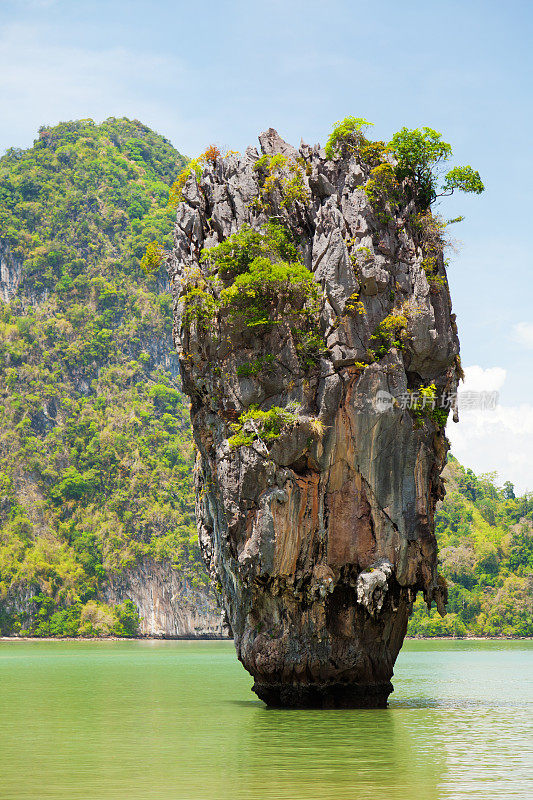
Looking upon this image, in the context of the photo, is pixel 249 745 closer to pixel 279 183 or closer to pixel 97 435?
pixel 279 183

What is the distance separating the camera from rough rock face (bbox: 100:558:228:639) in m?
66.2

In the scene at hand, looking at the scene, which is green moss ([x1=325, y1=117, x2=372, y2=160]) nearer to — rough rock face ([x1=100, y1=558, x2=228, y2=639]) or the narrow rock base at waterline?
the narrow rock base at waterline

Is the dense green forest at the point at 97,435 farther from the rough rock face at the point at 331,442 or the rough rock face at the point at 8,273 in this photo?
the rough rock face at the point at 331,442

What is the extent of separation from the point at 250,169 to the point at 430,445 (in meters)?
6.27

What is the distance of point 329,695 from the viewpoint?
17391mm

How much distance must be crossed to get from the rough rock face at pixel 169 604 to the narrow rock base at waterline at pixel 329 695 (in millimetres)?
49551

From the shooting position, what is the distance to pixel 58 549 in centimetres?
6700

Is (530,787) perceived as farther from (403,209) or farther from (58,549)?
(58,549)

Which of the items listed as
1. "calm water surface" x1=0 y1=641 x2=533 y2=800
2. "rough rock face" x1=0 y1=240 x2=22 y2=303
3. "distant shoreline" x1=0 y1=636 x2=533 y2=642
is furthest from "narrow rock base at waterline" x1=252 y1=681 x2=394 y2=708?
"rough rock face" x1=0 y1=240 x2=22 y2=303

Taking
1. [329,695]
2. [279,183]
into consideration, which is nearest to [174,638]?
[329,695]

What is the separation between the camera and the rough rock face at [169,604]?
217ft

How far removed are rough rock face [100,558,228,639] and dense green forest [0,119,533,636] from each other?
0.92 m

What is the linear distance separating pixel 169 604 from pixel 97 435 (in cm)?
1483

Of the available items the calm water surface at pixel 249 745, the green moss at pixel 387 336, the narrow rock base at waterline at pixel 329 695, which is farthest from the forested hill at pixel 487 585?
the green moss at pixel 387 336
